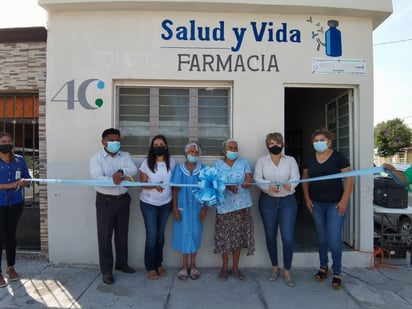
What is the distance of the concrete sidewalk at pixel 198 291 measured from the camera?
→ 11.5 feet

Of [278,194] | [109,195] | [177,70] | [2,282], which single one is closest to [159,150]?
[109,195]

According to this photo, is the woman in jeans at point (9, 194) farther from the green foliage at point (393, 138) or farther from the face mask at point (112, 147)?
the green foliage at point (393, 138)

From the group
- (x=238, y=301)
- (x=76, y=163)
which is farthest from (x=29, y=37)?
(x=238, y=301)

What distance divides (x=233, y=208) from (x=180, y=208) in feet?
2.23

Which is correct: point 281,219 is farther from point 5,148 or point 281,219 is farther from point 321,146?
point 5,148

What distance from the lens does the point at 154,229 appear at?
405 cm

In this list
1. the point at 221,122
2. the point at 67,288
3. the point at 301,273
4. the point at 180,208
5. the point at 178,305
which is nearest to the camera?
the point at 178,305

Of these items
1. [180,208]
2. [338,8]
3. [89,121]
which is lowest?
[180,208]

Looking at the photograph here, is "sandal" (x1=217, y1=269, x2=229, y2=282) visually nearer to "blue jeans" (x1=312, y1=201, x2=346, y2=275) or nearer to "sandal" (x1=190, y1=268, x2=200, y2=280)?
"sandal" (x1=190, y1=268, x2=200, y2=280)

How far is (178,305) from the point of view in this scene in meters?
3.47

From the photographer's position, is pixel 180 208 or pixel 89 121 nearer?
pixel 180 208

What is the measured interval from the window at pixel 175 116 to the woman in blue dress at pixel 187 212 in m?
0.64

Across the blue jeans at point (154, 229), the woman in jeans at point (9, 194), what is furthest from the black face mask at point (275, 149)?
the woman in jeans at point (9, 194)

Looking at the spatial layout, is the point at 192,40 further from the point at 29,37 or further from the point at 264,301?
the point at 264,301
